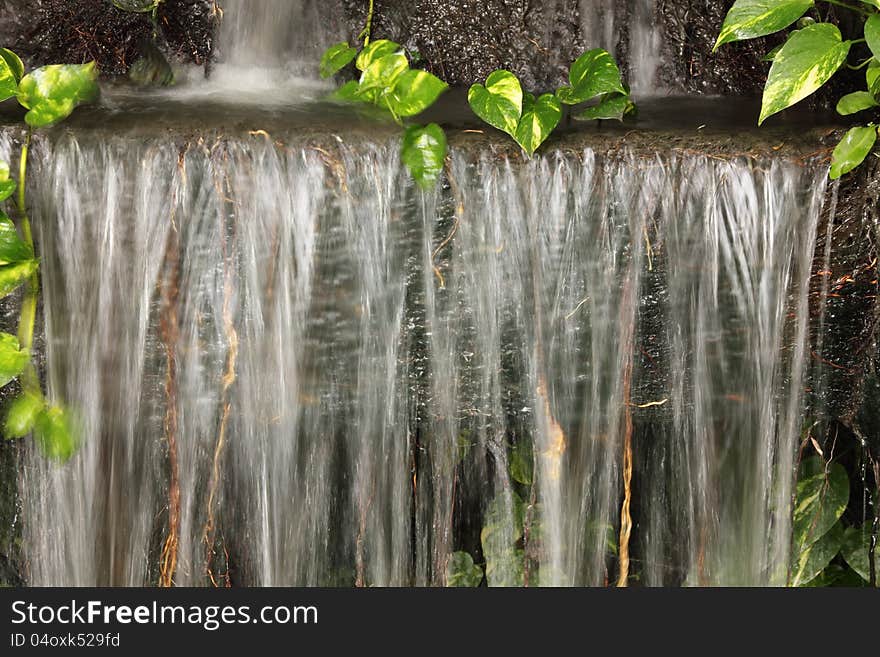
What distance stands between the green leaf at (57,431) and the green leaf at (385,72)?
0.95 metres

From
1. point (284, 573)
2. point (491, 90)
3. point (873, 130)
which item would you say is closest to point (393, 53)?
point (491, 90)

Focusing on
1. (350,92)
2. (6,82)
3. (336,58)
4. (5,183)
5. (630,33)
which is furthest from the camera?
(630,33)

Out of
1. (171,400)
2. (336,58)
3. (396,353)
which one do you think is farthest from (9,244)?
(336,58)

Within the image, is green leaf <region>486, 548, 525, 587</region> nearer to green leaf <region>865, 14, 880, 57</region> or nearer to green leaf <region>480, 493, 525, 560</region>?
green leaf <region>480, 493, 525, 560</region>

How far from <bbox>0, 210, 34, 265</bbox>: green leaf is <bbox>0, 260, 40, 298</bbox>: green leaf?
14 mm

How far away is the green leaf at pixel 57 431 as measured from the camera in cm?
199

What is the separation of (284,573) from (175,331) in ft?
2.02

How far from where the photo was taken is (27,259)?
185 centimetres

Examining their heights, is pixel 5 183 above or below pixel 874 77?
below

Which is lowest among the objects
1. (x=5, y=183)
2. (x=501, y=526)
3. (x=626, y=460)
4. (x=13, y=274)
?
(x=501, y=526)

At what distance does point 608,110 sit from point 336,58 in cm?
86

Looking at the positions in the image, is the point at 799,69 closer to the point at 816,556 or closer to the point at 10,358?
the point at 816,556

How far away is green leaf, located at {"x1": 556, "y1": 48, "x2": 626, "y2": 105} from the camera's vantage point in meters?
2.06

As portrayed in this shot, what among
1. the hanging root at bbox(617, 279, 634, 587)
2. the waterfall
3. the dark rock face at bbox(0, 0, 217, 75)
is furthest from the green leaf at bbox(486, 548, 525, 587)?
the dark rock face at bbox(0, 0, 217, 75)
